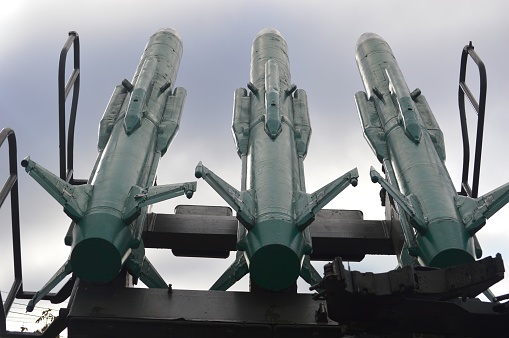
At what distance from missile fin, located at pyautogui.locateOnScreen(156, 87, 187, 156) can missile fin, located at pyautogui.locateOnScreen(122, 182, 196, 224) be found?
1949 millimetres

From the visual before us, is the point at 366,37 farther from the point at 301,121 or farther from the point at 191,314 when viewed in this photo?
the point at 191,314

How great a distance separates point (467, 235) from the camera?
7.93 meters

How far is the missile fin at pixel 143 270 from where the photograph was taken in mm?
8273

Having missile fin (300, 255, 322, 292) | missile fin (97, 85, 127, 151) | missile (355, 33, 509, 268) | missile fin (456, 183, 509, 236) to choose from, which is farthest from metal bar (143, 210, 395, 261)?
missile fin (456, 183, 509, 236)

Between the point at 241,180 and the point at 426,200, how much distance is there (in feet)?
8.78

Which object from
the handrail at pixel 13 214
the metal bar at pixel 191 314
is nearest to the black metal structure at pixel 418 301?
the metal bar at pixel 191 314

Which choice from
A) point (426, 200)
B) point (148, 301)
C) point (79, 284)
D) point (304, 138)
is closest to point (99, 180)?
point (79, 284)

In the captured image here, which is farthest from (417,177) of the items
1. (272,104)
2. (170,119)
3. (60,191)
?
(60,191)

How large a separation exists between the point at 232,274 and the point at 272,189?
49.3 inches

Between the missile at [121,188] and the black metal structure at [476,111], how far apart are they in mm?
4850

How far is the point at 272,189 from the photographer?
8406 mm

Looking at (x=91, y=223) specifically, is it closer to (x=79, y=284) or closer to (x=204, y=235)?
(x=79, y=284)

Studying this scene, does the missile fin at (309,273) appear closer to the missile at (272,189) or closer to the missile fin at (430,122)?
the missile at (272,189)

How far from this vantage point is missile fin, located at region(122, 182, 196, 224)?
7801 millimetres
